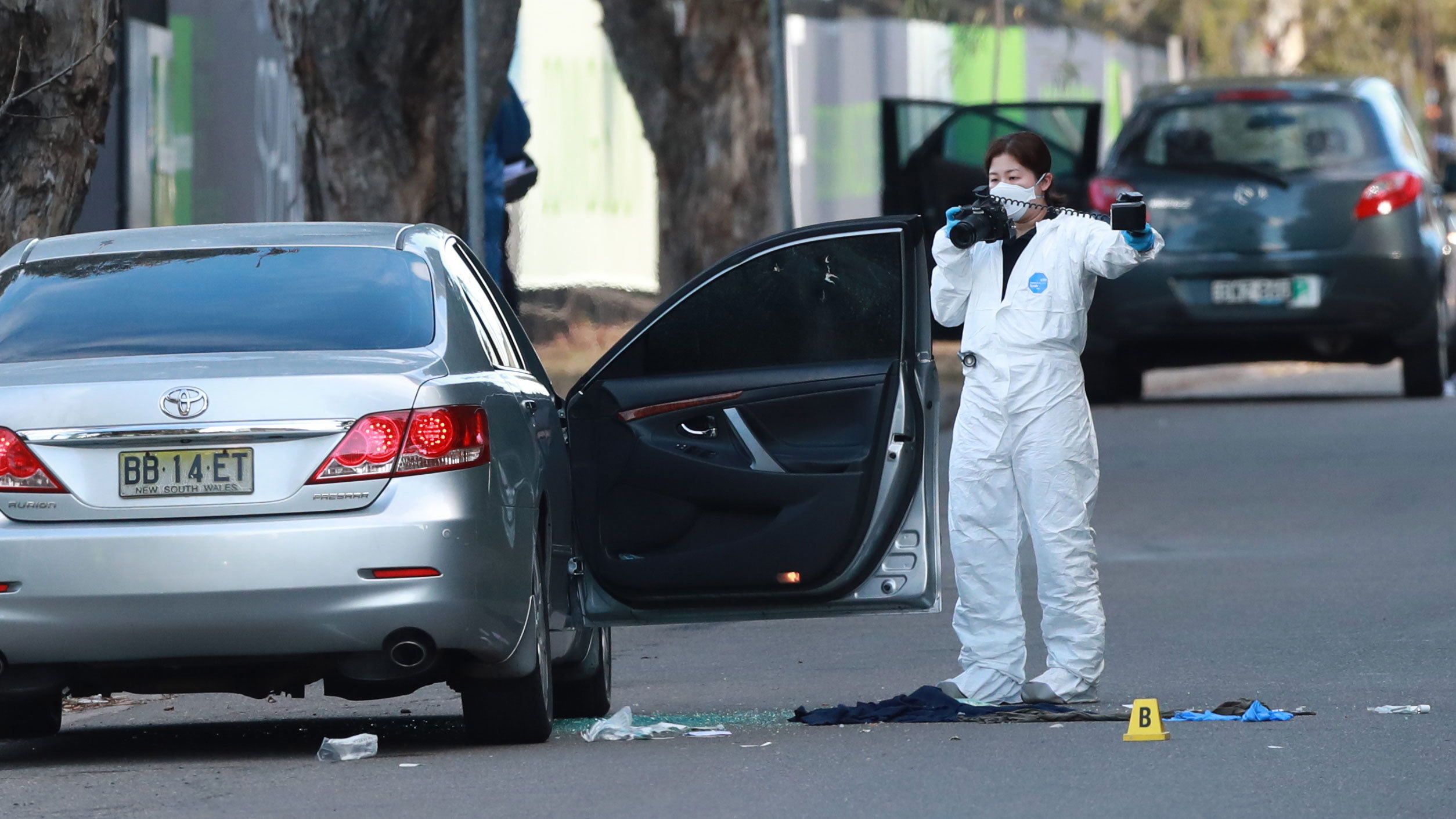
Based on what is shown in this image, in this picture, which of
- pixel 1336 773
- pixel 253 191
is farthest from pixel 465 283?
pixel 253 191

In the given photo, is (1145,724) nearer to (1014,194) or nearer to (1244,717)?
(1244,717)

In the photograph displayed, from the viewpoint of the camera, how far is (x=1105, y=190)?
58.7 ft

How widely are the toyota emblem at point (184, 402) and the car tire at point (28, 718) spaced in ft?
4.02

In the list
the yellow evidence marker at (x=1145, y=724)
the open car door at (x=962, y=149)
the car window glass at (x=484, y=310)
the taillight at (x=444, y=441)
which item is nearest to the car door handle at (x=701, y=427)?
the car window glass at (x=484, y=310)

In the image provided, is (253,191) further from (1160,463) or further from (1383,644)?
(1383,644)

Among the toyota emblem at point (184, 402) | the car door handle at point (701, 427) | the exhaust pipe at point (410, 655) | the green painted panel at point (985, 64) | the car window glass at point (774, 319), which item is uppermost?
the green painted panel at point (985, 64)

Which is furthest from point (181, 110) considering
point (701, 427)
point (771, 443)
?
point (771, 443)

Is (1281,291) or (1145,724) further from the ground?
(1281,291)

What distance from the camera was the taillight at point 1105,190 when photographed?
1782cm

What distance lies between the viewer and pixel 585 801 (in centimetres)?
651

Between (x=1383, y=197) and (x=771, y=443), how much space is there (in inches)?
427

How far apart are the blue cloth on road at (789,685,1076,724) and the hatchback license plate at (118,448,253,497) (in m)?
1.82

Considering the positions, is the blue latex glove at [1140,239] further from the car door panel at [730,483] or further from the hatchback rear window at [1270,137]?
the hatchback rear window at [1270,137]

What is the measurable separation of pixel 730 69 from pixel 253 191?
506 cm
